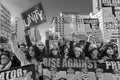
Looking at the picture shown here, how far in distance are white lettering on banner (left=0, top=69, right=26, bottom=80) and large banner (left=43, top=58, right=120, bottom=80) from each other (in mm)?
611

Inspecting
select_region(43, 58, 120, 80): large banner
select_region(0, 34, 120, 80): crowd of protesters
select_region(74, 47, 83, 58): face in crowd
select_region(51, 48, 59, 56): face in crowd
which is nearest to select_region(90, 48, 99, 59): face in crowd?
select_region(0, 34, 120, 80): crowd of protesters

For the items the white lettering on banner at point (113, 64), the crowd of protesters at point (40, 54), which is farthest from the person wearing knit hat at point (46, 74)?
the white lettering on banner at point (113, 64)

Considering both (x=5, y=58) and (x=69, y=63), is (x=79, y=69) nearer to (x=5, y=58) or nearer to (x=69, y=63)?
(x=69, y=63)

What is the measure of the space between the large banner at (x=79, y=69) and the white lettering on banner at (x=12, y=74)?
0.61 m

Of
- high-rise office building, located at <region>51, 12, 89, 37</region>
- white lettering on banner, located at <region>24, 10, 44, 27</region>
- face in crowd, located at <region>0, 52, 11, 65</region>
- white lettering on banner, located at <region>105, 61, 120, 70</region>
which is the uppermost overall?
high-rise office building, located at <region>51, 12, 89, 37</region>

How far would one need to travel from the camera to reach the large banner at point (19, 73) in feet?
14.9

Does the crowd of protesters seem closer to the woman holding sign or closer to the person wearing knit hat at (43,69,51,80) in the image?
the woman holding sign

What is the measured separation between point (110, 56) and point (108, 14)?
106 m

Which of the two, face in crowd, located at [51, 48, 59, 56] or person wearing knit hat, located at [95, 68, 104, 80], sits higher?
face in crowd, located at [51, 48, 59, 56]

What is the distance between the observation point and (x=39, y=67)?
486 cm

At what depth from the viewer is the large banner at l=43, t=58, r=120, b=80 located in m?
4.91

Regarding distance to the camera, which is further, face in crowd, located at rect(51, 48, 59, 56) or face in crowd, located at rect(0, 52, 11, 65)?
face in crowd, located at rect(51, 48, 59, 56)

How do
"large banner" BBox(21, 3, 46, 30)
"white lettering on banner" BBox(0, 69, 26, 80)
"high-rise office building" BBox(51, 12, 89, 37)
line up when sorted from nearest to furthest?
"white lettering on banner" BBox(0, 69, 26, 80), "large banner" BBox(21, 3, 46, 30), "high-rise office building" BBox(51, 12, 89, 37)

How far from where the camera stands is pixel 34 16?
556cm
